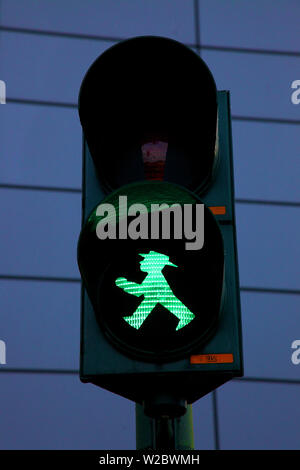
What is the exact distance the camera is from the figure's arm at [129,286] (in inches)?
64.9

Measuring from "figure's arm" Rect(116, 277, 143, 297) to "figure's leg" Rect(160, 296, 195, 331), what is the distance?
67mm

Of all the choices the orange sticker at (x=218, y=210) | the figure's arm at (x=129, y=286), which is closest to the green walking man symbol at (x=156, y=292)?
the figure's arm at (x=129, y=286)

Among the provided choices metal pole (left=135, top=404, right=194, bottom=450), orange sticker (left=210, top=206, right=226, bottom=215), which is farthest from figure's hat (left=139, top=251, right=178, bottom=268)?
metal pole (left=135, top=404, right=194, bottom=450)

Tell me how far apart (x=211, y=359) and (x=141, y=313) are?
7.5 inches

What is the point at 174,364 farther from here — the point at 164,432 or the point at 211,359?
the point at 164,432

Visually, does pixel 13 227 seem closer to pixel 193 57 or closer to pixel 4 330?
pixel 4 330

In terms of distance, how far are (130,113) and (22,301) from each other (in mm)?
3482

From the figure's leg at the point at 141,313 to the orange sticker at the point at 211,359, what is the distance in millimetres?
142

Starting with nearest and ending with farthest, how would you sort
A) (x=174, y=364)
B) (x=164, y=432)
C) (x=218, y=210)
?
1. (x=174, y=364)
2. (x=164, y=432)
3. (x=218, y=210)

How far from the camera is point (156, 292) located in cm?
163

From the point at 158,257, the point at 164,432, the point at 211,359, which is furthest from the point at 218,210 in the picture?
the point at 164,432

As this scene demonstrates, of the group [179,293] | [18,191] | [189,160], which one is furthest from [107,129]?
[18,191]

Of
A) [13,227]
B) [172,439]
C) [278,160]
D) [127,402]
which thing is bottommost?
[172,439]

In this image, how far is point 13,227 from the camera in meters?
5.52
